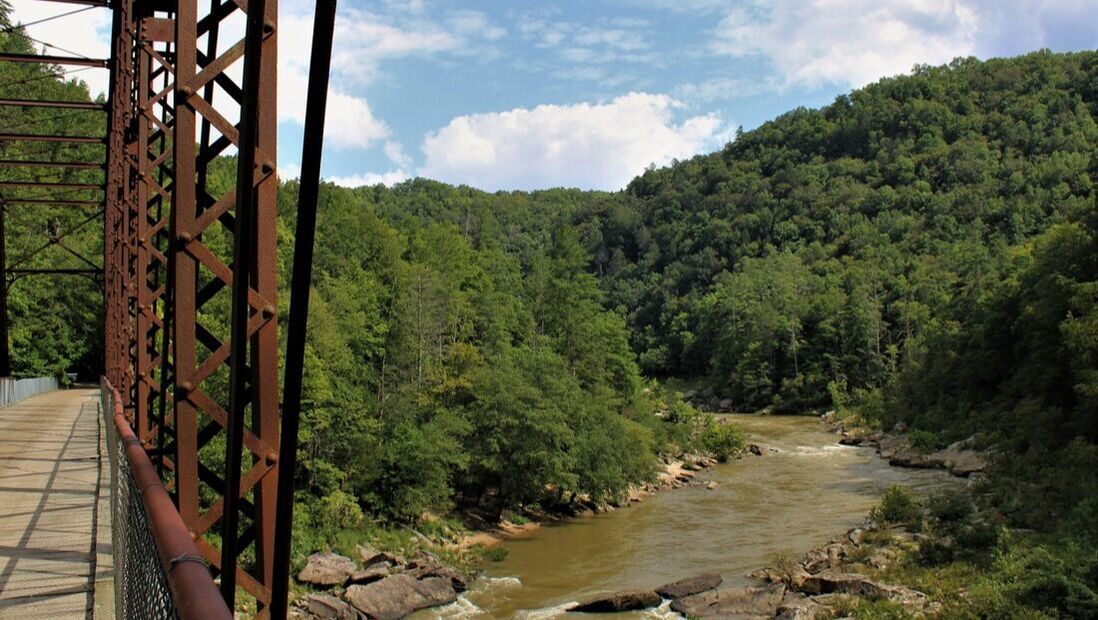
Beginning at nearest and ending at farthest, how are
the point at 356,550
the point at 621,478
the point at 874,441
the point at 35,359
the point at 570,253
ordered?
the point at 356,550 < the point at 621,478 < the point at 35,359 < the point at 874,441 < the point at 570,253

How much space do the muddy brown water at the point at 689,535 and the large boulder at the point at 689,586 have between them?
595 mm

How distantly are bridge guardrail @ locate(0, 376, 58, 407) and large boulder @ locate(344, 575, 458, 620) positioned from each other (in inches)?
521

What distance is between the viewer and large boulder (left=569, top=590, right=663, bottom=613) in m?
22.1

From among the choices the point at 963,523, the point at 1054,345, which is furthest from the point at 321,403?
the point at 1054,345

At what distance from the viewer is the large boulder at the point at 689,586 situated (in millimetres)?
23109

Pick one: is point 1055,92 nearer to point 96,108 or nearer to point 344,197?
point 344,197

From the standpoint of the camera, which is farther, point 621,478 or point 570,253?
point 570,253

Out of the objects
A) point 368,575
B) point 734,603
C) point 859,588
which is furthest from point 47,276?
point 859,588

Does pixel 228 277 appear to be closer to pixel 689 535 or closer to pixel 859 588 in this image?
pixel 859 588

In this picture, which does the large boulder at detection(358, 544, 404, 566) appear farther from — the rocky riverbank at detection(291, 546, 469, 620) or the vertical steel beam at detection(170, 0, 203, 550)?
the vertical steel beam at detection(170, 0, 203, 550)

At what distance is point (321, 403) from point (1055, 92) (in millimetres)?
131076

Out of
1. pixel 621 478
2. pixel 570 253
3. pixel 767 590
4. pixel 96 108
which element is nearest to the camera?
pixel 96 108

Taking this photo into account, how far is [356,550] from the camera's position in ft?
92.3

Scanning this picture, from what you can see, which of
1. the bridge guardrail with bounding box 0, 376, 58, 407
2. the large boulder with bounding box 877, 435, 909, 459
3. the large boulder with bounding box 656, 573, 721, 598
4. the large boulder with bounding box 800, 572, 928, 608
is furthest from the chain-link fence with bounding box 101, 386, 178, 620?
the large boulder with bounding box 877, 435, 909, 459
